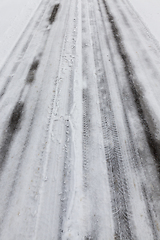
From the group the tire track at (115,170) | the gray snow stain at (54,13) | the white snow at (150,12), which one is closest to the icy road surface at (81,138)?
the tire track at (115,170)

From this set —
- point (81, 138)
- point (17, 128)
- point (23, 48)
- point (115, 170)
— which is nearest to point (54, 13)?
point (23, 48)

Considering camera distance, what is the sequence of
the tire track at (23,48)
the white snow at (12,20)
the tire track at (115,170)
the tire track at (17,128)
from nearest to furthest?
1. the tire track at (115,170)
2. the tire track at (17,128)
3. the tire track at (23,48)
4. the white snow at (12,20)

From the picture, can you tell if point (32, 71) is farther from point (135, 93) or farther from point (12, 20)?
point (12, 20)

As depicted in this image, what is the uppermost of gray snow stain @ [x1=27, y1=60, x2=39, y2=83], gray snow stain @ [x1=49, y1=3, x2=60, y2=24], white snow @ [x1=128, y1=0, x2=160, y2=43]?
gray snow stain @ [x1=49, y1=3, x2=60, y2=24]

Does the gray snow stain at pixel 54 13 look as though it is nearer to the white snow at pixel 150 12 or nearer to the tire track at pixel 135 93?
the tire track at pixel 135 93

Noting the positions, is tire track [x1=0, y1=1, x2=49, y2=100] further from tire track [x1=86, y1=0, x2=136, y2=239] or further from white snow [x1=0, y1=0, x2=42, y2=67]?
tire track [x1=86, y1=0, x2=136, y2=239]

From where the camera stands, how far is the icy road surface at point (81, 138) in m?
3.15

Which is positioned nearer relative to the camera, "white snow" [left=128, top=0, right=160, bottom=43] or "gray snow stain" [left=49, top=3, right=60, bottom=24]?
"white snow" [left=128, top=0, right=160, bottom=43]

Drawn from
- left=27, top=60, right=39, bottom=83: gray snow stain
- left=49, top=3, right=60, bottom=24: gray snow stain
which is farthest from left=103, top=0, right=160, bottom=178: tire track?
left=27, top=60, right=39, bottom=83: gray snow stain

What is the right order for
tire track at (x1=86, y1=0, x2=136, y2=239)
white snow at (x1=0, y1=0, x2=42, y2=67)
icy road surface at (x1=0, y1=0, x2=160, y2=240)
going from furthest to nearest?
white snow at (x1=0, y1=0, x2=42, y2=67), icy road surface at (x1=0, y1=0, x2=160, y2=240), tire track at (x1=86, y1=0, x2=136, y2=239)

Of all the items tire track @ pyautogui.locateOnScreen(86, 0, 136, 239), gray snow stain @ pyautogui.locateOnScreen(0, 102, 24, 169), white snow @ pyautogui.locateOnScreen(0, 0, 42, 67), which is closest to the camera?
tire track @ pyautogui.locateOnScreen(86, 0, 136, 239)

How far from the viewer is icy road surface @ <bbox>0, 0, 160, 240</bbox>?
3146 millimetres

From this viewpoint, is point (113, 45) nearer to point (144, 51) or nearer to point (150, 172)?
point (144, 51)

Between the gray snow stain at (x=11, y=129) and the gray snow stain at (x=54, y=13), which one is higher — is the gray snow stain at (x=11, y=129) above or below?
below
